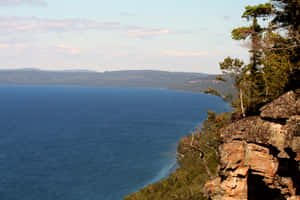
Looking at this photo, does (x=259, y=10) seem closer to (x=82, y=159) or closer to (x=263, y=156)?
(x=263, y=156)

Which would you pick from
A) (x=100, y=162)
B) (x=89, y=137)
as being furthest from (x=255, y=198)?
(x=89, y=137)

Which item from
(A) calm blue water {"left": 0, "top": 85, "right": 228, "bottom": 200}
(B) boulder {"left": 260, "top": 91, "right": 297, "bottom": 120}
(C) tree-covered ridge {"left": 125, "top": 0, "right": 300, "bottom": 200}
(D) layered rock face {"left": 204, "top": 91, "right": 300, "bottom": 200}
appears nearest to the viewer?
(D) layered rock face {"left": 204, "top": 91, "right": 300, "bottom": 200}

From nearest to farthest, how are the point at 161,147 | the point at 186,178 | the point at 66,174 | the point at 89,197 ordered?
1. the point at 186,178
2. the point at 89,197
3. the point at 66,174
4. the point at 161,147

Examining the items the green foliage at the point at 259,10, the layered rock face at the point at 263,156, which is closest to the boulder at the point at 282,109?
the layered rock face at the point at 263,156

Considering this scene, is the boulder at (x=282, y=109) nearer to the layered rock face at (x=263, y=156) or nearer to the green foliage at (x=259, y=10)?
the layered rock face at (x=263, y=156)

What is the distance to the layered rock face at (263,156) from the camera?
17781 mm

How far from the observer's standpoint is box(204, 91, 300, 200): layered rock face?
58.3 feet

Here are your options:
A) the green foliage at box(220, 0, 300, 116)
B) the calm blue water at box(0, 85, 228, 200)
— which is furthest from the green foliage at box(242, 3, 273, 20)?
the calm blue water at box(0, 85, 228, 200)

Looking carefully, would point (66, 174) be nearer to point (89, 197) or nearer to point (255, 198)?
point (89, 197)

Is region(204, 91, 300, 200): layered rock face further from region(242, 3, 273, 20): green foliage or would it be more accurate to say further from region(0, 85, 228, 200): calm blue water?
region(0, 85, 228, 200): calm blue water

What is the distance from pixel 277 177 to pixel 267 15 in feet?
52.1

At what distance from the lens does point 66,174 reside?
100812 millimetres

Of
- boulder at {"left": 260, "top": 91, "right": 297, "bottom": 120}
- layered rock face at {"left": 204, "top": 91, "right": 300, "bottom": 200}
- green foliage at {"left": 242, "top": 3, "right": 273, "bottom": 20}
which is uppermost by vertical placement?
green foliage at {"left": 242, "top": 3, "right": 273, "bottom": 20}

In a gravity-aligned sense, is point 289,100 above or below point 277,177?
above
